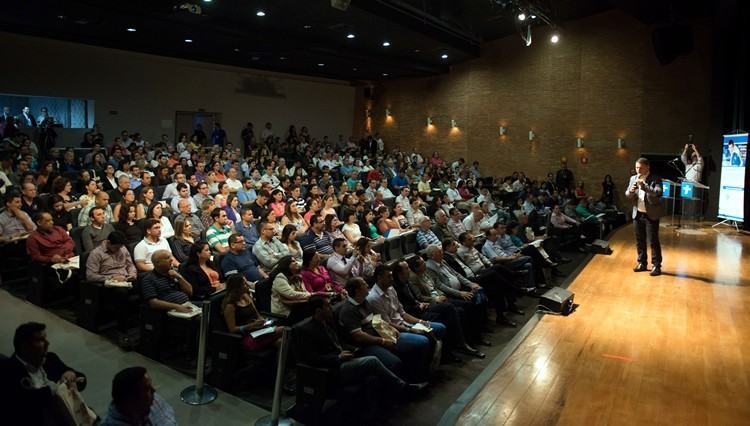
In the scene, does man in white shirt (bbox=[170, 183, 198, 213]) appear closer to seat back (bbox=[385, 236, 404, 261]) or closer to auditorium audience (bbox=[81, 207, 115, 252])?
auditorium audience (bbox=[81, 207, 115, 252])

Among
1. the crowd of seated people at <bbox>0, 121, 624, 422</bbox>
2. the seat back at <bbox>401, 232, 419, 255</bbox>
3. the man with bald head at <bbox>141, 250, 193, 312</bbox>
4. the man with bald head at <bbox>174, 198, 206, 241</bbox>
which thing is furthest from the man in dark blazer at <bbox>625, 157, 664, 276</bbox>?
the man with bald head at <bbox>174, 198, 206, 241</bbox>

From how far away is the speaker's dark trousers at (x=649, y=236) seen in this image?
579 cm

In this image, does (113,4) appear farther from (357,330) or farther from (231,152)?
(357,330)

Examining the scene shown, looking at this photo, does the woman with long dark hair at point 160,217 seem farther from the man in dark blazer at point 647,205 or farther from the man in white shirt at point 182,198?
the man in dark blazer at point 647,205

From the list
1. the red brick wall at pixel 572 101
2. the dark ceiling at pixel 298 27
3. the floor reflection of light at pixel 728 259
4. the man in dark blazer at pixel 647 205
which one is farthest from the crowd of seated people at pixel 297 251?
the red brick wall at pixel 572 101

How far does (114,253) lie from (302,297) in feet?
5.53

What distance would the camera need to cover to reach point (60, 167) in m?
8.82

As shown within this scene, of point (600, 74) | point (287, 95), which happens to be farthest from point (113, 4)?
point (600, 74)

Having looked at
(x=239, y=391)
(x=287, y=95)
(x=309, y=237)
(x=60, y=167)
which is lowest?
(x=239, y=391)

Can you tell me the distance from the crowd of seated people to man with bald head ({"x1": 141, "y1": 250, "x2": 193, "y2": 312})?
1 centimetres

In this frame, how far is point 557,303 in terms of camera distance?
16.1 feet

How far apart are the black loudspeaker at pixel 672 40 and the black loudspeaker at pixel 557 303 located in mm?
8568

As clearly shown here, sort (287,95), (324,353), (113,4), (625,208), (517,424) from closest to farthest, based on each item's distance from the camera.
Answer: (517,424) → (324,353) → (113,4) → (625,208) → (287,95)

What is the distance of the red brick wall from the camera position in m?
12.4
